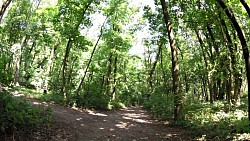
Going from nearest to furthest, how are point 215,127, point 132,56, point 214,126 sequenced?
point 215,127 < point 214,126 < point 132,56

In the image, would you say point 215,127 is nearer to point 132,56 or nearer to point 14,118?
point 14,118

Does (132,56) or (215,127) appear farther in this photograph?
(132,56)

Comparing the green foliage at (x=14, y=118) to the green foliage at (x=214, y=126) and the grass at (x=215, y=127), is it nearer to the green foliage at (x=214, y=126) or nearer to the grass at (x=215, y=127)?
the grass at (x=215, y=127)

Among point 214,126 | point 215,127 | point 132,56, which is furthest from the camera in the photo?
point 132,56

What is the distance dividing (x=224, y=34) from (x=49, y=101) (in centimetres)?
1320

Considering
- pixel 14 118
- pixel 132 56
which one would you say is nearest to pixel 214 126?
pixel 14 118

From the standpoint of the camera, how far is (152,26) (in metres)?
16.5

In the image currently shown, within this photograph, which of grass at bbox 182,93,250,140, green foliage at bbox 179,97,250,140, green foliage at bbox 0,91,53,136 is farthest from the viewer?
green foliage at bbox 179,97,250,140

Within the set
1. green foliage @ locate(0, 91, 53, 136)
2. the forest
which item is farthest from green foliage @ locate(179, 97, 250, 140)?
green foliage @ locate(0, 91, 53, 136)

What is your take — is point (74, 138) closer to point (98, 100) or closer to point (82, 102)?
point (82, 102)

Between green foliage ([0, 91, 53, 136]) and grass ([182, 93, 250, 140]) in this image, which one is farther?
grass ([182, 93, 250, 140])

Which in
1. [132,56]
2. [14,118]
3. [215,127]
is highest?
[132,56]

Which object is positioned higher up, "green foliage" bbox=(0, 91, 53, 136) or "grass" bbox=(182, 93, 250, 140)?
"green foliage" bbox=(0, 91, 53, 136)

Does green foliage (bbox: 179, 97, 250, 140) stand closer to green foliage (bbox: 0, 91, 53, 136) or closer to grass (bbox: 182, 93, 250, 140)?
grass (bbox: 182, 93, 250, 140)
